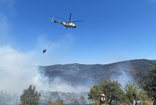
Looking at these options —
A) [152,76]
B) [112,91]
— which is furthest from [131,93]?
[112,91]

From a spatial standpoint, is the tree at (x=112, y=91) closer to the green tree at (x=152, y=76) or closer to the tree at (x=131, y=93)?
the green tree at (x=152, y=76)

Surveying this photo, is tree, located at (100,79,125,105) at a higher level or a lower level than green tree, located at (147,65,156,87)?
lower

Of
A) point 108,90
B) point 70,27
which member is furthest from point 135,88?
point 108,90

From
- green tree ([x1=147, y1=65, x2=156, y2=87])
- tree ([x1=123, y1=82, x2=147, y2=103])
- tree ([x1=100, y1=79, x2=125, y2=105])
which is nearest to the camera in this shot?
tree ([x1=123, y1=82, x2=147, y2=103])

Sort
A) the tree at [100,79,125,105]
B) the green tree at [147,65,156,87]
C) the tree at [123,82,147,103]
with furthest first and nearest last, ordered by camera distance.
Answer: the tree at [100,79,125,105], the green tree at [147,65,156,87], the tree at [123,82,147,103]

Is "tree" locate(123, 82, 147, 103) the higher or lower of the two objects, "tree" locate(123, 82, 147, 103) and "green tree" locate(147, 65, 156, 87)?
the lower

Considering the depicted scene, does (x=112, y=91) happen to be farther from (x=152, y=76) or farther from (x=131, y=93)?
(x=131, y=93)

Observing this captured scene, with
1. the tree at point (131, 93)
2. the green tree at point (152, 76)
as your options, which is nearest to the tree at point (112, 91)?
the green tree at point (152, 76)

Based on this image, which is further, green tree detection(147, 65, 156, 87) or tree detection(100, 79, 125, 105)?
tree detection(100, 79, 125, 105)

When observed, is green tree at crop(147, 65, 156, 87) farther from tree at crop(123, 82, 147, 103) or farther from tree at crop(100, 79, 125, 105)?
tree at crop(100, 79, 125, 105)

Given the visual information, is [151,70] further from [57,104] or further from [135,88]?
[57,104]

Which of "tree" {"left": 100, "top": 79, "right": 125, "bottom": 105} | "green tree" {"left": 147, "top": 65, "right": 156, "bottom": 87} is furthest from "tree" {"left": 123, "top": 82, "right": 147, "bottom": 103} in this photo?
"tree" {"left": 100, "top": 79, "right": 125, "bottom": 105}

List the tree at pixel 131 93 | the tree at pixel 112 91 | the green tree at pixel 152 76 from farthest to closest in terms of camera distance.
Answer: the tree at pixel 112 91 → the green tree at pixel 152 76 → the tree at pixel 131 93

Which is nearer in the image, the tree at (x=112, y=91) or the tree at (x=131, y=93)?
the tree at (x=131, y=93)
